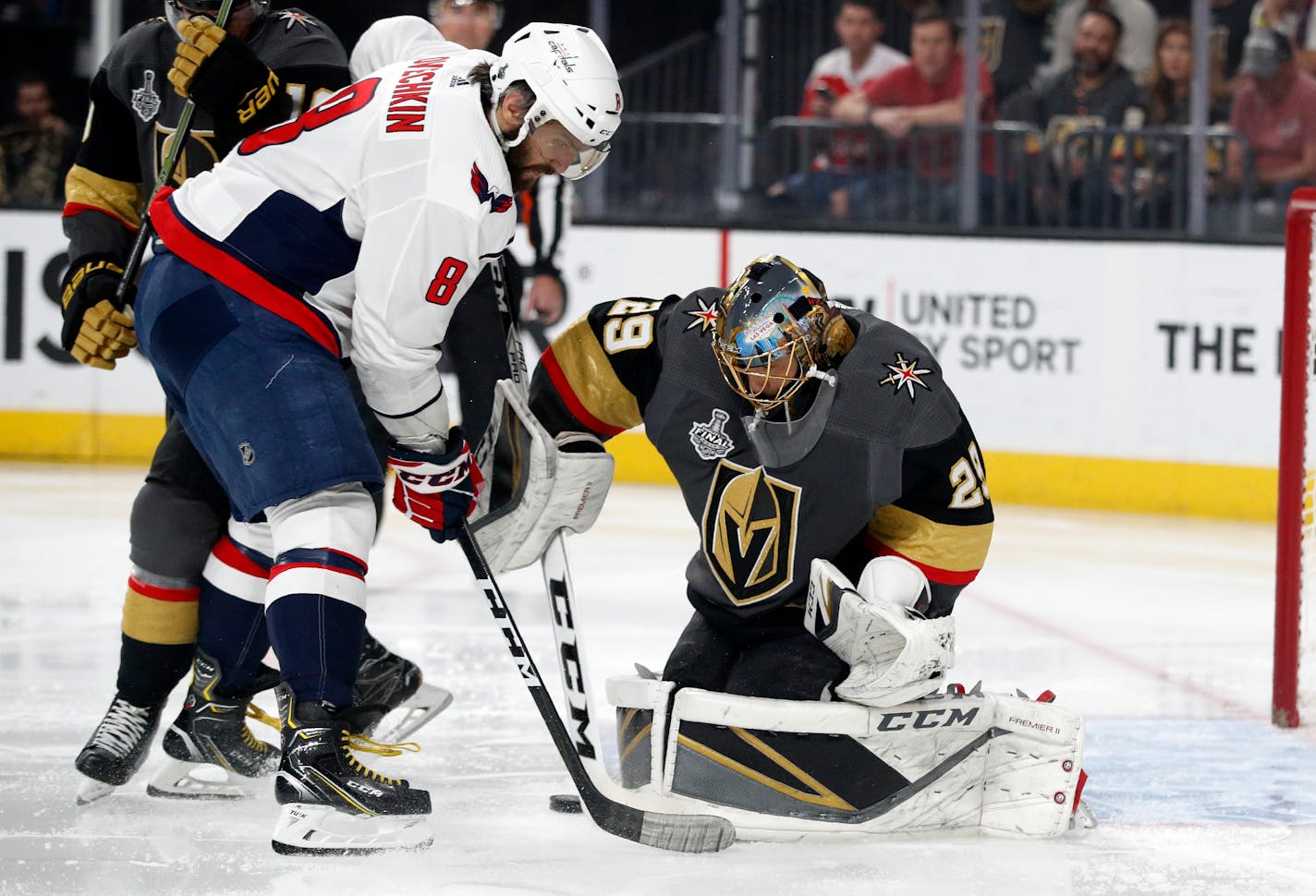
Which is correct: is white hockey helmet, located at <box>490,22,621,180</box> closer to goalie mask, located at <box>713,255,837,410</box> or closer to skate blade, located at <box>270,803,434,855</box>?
goalie mask, located at <box>713,255,837,410</box>

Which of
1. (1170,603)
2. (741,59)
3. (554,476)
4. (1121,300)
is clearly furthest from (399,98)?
(741,59)

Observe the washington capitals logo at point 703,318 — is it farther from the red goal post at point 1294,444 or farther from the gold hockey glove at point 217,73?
the red goal post at point 1294,444

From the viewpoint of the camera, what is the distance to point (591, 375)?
8.91 feet

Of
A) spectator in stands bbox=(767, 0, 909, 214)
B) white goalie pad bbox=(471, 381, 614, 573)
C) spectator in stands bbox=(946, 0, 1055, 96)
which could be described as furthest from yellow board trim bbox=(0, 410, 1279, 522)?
white goalie pad bbox=(471, 381, 614, 573)

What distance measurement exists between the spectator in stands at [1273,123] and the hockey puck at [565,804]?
4.13 meters

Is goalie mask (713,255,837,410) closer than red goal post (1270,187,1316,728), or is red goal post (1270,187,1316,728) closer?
goalie mask (713,255,837,410)

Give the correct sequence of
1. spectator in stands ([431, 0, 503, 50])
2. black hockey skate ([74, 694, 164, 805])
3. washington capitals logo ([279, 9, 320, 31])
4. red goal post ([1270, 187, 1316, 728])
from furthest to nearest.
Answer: spectator in stands ([431, 0, 503, 50])
red goal post ([1270, 187, 1316, 728])
washington capitals logo ([279, 9, 320, 31])
black hockey skate ([74, 694, 164, 805])

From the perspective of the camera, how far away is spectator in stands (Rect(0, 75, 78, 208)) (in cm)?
687

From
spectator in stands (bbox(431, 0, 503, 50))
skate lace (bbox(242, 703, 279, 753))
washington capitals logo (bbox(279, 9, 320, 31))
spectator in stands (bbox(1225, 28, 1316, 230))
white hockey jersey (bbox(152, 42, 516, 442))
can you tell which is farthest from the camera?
spectator in stands (bbox(1225, 28, 1316, 230))

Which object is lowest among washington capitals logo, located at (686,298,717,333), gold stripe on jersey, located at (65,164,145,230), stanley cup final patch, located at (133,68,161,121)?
washington capitals logo, located at (686,298,717,333)

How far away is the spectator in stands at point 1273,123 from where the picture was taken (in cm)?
611

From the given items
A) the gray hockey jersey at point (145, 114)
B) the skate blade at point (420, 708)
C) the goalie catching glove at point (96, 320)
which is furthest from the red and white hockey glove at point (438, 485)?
the gray hockey jersey at point (145, 114)

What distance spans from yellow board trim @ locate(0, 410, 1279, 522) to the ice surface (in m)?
0.29

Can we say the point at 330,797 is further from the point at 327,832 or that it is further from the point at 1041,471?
the point at 1041,471
